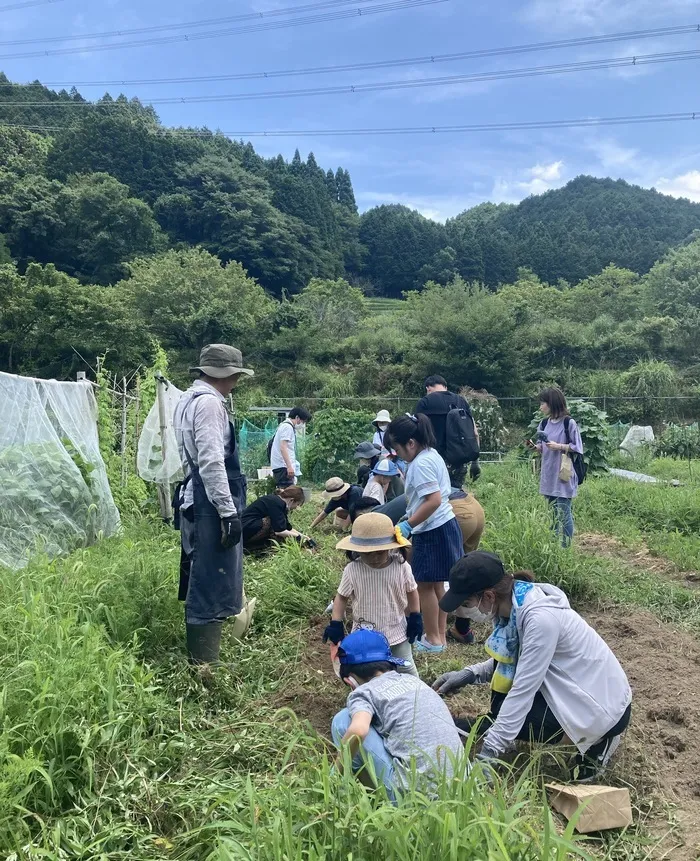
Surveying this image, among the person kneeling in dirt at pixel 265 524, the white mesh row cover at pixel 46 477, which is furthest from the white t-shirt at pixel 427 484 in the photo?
the white mesh row cover at pixel 46 477

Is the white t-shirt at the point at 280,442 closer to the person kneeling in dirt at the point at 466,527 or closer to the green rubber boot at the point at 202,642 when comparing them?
the person kneeling in dirt at the point at 466,527

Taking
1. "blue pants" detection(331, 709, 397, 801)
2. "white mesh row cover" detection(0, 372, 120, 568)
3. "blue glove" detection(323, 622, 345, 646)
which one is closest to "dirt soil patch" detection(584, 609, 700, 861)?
"blue pants" detection(331, 709, 397, 801)

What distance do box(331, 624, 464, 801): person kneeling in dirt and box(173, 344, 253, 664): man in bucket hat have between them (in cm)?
96

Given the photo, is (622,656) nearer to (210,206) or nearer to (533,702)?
(533,702)

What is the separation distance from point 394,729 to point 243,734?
714 millimetres

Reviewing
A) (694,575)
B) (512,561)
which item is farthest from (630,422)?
(512,561)

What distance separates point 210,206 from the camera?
1801 inches

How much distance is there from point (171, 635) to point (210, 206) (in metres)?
46.9

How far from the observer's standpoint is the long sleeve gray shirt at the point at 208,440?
292 cm

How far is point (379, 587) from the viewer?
300 cm

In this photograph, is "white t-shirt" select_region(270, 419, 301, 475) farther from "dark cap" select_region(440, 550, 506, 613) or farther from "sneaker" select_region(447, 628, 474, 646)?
"dark cap" select_region(440, 550, 506, 613)

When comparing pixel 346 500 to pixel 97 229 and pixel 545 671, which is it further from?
pixel 97 229

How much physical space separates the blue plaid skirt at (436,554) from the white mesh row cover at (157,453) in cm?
357

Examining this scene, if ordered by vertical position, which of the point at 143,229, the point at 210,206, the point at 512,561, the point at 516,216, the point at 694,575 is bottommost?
the point at 694,575
